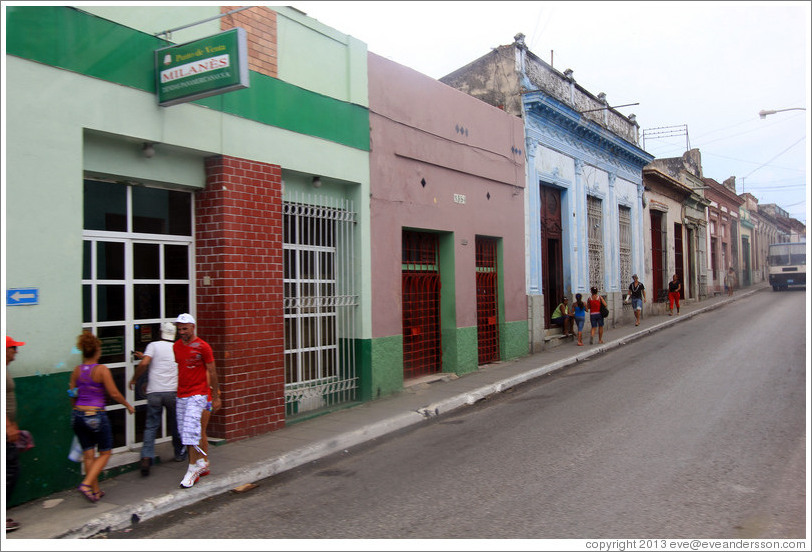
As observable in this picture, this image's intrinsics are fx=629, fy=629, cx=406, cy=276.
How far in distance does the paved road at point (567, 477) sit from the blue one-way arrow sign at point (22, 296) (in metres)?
2.24

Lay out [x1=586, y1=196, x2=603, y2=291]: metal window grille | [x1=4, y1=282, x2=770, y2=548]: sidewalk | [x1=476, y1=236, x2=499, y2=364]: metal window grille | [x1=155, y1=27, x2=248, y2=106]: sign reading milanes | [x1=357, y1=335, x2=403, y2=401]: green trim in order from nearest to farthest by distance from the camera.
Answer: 1. [x1=4, y1=282, x2=770, y2=548]: sidewalk
2. [x1=155, y1=27, x2=248, y2=106]: sign reading milanes
3. [x1=357, y1=335, x2=403, y2=401]: green trim
4. [x1=476, y1=236, x2=499, y2=364]: metal window grille
5. [x1=586, y1=196, x2=603, y2=291]: metal window grille

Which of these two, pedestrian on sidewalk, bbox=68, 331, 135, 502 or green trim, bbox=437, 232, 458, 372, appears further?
green trim, bbox=437, 232, 458, 372

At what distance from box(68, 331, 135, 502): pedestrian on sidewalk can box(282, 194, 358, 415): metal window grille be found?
345 cm

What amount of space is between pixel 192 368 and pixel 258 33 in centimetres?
471

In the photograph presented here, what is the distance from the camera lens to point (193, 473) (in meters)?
6.09

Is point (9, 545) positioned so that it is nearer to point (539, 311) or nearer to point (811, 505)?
point (811, 505)

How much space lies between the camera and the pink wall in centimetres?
1074

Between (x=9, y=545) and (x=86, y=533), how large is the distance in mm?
534

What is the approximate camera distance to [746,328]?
18344mm

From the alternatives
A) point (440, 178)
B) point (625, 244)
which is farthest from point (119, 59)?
point (625, 244)

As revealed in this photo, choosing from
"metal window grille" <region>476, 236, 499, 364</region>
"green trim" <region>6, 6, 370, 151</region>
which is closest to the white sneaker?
"green trim" <region>6, 6, 370, 151</region>

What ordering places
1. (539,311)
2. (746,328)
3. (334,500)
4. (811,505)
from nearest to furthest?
(811,505)
(334,500)
(539,311)
(746,328)

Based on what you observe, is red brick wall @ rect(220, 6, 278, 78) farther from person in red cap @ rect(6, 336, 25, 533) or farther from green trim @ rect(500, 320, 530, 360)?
A: green trim @ rect(500, 320, 530, 360)

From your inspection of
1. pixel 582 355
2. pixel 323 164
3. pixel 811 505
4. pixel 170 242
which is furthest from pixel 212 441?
pixel 582 355
